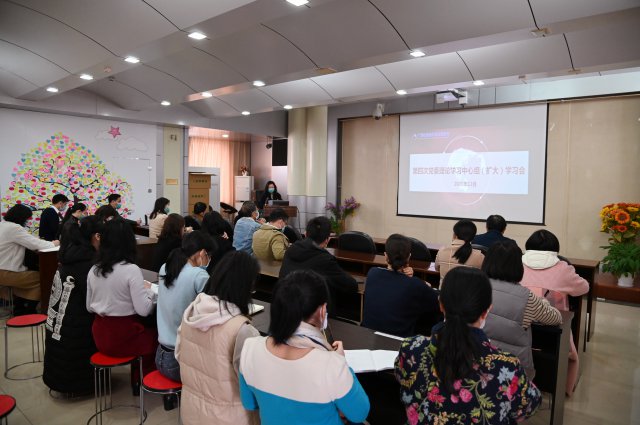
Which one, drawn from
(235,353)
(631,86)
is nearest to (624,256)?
(631,86)

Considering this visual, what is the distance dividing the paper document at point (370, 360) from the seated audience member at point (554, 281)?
171 centimetres

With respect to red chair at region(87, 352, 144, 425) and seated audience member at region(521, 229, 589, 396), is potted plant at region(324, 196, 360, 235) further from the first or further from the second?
red chair at region(87, 352, 144, 425)

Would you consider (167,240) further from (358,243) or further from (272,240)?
(358,243)

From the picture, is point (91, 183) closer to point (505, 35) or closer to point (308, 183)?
point (308, 183)

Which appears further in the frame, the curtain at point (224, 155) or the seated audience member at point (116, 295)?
the curtain at point (224, 155)

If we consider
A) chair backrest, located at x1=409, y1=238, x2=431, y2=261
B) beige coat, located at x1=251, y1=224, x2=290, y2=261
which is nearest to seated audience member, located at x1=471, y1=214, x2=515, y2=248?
chair backrest, located at x1=409, y1=238, x2=431, y2=261

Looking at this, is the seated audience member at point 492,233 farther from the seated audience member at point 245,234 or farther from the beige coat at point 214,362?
the beige coat at point 214,362

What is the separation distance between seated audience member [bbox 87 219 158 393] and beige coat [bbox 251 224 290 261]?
5.71 feet

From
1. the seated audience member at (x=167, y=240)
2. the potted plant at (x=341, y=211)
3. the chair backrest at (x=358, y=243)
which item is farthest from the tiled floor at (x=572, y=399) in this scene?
the potted plant at (x=341, y=211)

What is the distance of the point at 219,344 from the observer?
1851 millimetres

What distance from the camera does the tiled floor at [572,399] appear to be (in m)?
3.03

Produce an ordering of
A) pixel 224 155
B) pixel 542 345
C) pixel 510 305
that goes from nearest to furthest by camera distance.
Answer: pixel 510 305 → pixel 542 345 → pixel 224 155

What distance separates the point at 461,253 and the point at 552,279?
2.24 feet

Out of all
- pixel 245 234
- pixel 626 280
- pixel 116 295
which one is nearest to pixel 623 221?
pixel 626 280
